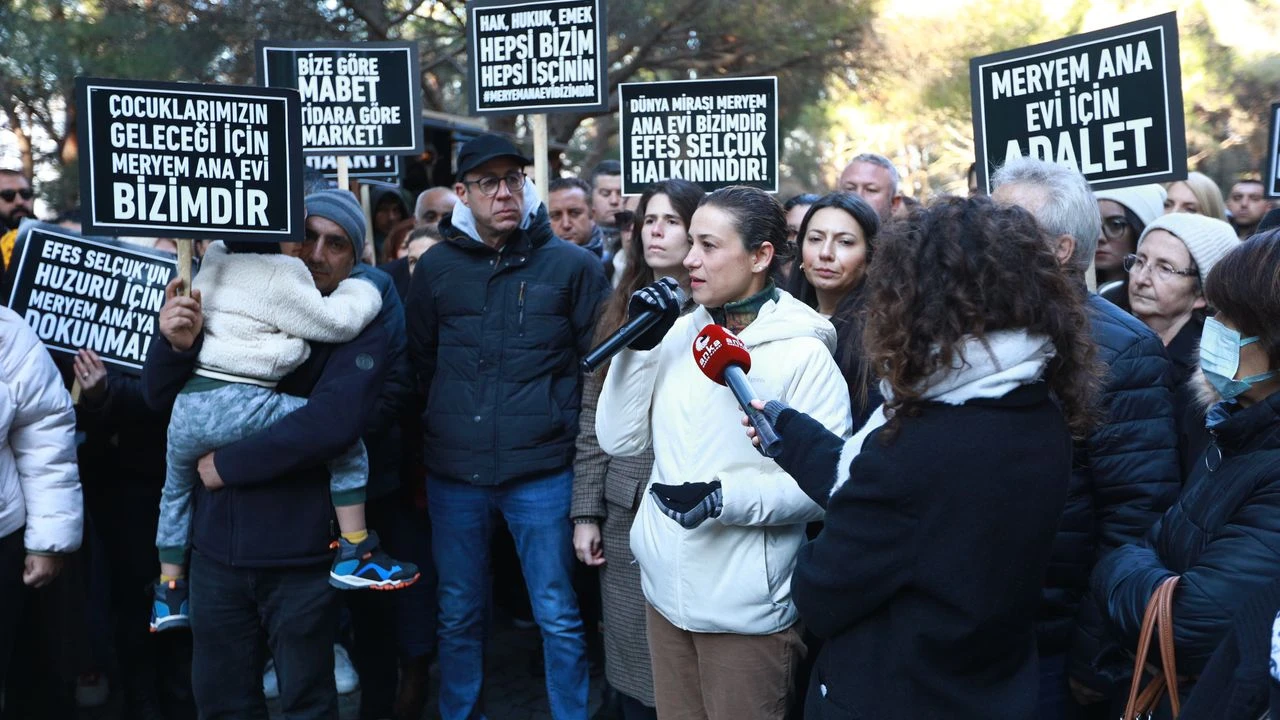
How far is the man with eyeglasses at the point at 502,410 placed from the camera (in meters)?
4.26

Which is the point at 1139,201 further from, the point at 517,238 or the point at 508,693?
the point at 508,693

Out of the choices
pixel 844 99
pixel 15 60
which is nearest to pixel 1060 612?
pixel 15 60

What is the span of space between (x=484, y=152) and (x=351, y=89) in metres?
1.91

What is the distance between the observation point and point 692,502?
2.94 metres

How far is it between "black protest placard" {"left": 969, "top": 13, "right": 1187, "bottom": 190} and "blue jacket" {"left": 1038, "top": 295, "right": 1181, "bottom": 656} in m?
1.53

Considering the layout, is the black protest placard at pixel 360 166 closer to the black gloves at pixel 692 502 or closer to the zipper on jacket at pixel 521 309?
the zipper on jacket at pixel 521 309

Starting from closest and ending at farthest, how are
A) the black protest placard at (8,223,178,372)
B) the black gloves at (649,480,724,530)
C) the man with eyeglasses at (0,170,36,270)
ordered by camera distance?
the black gloves at (649,480,724,530)
the black protest placard at (8,223,178,372)
the man with eyeglasses at (0,170,36,270)

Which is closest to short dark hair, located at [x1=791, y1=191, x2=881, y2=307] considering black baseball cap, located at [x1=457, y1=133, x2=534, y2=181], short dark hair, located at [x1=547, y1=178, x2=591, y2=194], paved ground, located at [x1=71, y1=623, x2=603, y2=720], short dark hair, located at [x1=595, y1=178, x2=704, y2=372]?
short dark hair, located at [x1=595, y1=178, x2=704, y2=372]

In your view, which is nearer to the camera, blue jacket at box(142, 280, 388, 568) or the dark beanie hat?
blue jacket at box(142, 280, 388, 568)

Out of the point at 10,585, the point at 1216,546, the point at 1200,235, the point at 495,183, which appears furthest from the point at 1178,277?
the point at 10,585

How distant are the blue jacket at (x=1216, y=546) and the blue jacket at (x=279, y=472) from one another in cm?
227

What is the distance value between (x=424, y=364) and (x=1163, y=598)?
2.97m

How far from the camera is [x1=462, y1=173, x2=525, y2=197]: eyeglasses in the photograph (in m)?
4.42

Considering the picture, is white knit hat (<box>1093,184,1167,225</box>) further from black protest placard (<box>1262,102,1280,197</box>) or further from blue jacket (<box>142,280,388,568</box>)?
blue jacket (<box>142,280,388,568</box>)
